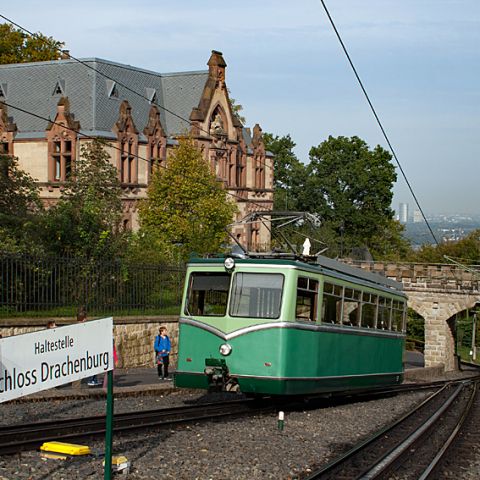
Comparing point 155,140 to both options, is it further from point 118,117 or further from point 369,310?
point 369,310

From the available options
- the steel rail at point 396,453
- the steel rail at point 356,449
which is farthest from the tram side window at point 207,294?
the steel rail at point 396,453

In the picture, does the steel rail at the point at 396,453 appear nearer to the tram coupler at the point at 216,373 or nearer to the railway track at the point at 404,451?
the railway track at the point at 404,451

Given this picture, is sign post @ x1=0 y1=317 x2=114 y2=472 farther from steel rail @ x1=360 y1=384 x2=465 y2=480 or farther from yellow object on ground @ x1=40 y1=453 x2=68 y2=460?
steel rail @ x1=360 y1=384 x2=465 y2=480

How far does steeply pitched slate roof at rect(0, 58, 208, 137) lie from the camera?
2136 inches

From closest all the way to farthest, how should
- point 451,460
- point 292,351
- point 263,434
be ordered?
point 451,460
point 263,434
point 292,351

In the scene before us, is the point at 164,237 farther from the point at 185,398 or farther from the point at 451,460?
the point at 451,460

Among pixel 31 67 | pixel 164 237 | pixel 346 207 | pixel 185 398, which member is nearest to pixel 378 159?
pixel 346 207

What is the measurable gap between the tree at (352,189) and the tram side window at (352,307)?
72.3 meters

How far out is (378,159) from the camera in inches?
3752

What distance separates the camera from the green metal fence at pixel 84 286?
81.7 feet

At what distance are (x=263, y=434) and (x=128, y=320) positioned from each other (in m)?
14.4

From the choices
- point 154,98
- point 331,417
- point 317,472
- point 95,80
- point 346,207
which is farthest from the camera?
point 346,207

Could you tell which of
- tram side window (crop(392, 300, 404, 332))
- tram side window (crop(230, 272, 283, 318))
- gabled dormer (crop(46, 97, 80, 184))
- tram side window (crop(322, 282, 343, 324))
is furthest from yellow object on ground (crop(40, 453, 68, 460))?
gabled dormer (crop(46, 97, 80, 184))

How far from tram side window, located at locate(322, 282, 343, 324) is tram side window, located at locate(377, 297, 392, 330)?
10.7 feet
